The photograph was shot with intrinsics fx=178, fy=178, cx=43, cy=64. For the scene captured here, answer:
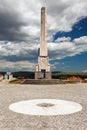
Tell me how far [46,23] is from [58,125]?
31379 millimetres

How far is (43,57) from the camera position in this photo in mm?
36156

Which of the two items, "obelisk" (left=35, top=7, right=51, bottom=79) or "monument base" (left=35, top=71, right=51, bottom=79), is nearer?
"obelisk" (left=35, top=7, right=51, bottom=79)

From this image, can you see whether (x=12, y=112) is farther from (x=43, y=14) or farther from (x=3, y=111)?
(x=43, y=14)

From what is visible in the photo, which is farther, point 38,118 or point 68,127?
point 38,118

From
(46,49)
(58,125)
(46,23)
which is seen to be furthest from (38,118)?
(46,23)

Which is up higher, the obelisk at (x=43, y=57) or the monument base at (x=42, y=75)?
the obelisk at (x=43, y=57)

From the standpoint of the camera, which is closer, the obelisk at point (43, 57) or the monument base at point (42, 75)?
the obelisk at point (43, 57)

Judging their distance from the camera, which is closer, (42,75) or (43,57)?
(43,57)

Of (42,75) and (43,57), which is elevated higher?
(43,57)

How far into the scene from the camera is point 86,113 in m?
9.68

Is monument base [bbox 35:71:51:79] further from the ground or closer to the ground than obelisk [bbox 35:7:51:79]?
closer to the ground

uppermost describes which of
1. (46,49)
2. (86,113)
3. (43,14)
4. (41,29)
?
(43,14)

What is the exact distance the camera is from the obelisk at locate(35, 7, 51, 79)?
35969mm

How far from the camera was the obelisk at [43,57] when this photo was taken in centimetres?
3597
